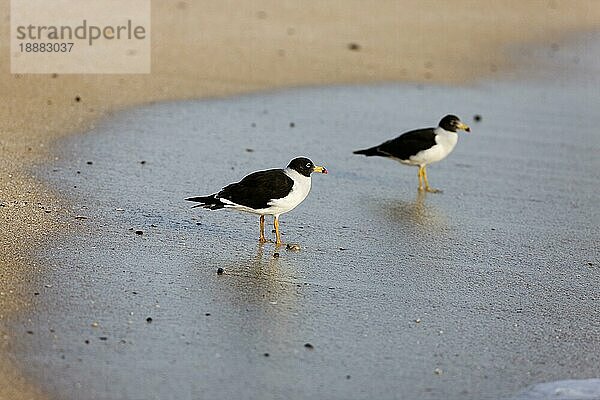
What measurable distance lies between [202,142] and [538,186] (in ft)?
10.0

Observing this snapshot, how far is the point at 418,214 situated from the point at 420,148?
1108 millimetres

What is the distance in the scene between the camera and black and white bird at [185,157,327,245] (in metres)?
7.25

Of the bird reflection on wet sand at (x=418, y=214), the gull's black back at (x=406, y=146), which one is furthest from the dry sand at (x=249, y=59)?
the gull's black back at (x=406, y=146)

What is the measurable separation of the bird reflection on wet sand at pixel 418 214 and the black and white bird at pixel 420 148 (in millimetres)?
494

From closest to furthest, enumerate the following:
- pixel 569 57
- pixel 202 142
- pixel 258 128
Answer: pixel 202 142 → pixel 258 128 → pixel 569 57

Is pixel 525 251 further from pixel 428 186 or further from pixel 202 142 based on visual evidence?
pixel 202 142

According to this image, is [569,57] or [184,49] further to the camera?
[569,57]

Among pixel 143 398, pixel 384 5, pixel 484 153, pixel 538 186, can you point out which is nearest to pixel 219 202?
pixel 143 398

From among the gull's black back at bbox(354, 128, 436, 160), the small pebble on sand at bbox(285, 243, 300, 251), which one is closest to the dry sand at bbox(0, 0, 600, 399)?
the small pebble on sand at bbox(285, 243, 300, 251)

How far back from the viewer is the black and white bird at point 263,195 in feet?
23.8

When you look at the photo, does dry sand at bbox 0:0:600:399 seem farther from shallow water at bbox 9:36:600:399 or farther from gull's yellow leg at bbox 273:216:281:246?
gull's yellow leg at bbox 273:216:281:246

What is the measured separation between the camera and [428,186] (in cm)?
937

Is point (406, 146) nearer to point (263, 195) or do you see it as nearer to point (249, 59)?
point (263, 195)

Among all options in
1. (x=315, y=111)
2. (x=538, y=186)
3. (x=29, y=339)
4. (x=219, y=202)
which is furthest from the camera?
(x=315, y=111)
